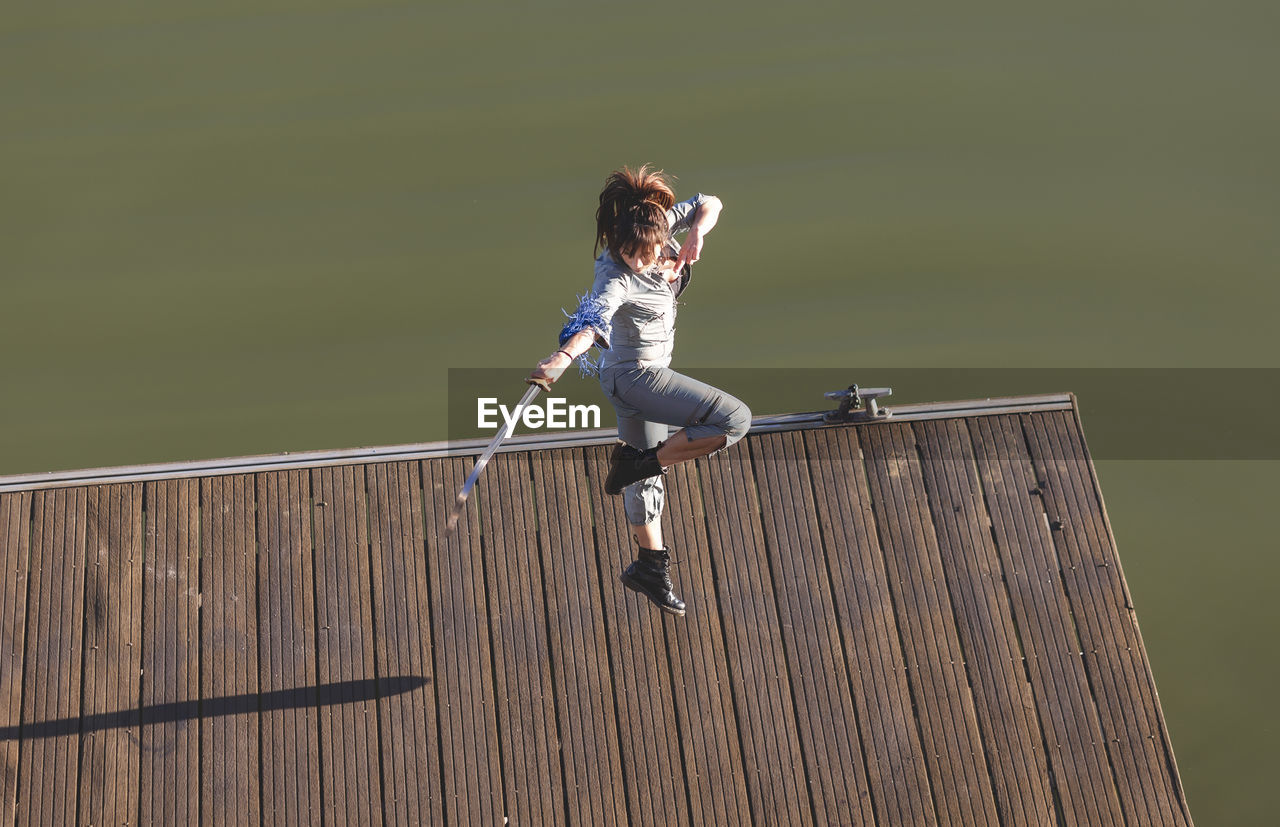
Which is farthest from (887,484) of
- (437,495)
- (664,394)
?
(437,495)

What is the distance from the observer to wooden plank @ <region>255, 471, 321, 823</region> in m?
5.20

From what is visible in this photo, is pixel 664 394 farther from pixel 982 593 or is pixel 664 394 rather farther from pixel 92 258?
pixel 92 258

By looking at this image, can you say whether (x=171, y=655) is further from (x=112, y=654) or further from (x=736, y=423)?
(x=736, y=423)

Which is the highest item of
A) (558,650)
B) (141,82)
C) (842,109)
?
(141,82)

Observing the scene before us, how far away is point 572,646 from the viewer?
17.9 feet

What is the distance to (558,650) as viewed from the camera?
5430mm

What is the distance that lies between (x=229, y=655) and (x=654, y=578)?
2.00 m

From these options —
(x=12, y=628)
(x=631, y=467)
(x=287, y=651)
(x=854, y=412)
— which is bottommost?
(x=287, y=651)

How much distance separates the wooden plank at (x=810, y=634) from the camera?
5.25 m

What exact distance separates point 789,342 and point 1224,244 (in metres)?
3.17
